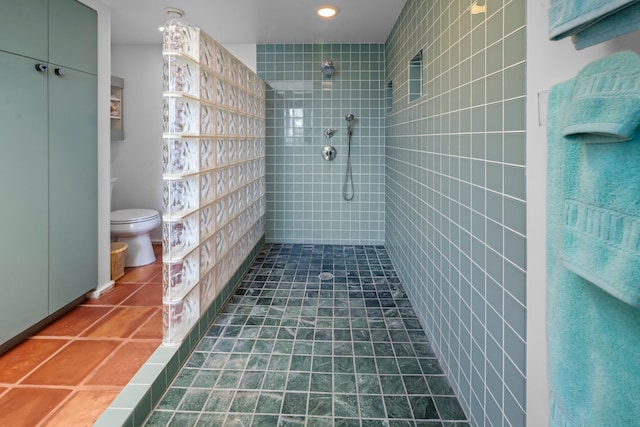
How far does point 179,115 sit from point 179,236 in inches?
22.8

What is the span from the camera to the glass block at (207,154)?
2.11 meters

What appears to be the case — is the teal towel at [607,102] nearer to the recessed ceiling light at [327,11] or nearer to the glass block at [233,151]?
the glass block at [233,151]

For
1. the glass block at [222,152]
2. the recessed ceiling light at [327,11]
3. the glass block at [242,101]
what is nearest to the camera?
the glass block at [222,152]

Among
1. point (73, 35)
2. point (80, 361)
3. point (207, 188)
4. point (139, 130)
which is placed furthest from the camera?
point (139, 130)

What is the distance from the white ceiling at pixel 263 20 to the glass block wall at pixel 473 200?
684mm

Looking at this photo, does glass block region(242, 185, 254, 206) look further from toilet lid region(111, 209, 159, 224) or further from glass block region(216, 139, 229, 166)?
toilet lid region(111, 209, 159, 224)

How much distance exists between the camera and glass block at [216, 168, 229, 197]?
241 cm

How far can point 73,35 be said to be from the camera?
7.70 ft

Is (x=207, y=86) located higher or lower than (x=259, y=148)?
higher

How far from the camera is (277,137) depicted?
4.20m

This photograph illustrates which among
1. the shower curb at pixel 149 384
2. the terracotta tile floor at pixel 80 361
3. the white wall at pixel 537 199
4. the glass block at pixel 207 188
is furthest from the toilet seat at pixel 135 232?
the white wall at pixel 537 199

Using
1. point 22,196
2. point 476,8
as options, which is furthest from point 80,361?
point 476,8

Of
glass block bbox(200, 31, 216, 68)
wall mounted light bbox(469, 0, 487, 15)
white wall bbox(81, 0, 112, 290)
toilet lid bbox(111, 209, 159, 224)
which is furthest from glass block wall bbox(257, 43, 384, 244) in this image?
wall mounted light bbox(469, 0, 487, 15)

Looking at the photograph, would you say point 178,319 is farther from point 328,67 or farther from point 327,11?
point 328,67
